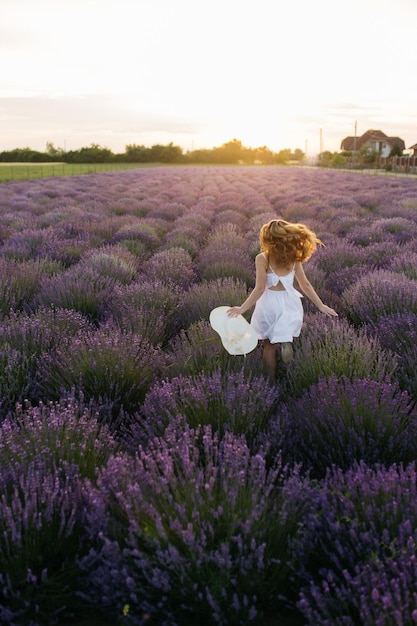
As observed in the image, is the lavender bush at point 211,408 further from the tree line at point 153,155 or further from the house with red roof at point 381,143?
the house with red roof at point 381,143

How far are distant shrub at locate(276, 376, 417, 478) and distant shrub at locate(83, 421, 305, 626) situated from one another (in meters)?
0.53

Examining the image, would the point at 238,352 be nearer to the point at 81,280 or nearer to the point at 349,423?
the point at 349,423

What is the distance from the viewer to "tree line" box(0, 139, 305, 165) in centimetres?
8106

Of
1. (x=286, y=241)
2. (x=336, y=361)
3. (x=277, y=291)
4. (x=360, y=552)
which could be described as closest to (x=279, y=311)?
(x=277, y=291)

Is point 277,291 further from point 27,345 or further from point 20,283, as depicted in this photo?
point 20,283

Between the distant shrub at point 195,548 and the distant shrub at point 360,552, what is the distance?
0.32ft

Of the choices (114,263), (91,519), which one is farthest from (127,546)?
(114,263)

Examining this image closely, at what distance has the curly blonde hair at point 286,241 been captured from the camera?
3455 millimetres

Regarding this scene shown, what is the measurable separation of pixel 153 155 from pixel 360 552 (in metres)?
95.6

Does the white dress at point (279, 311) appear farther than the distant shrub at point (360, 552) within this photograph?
Yes

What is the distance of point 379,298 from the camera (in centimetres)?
437

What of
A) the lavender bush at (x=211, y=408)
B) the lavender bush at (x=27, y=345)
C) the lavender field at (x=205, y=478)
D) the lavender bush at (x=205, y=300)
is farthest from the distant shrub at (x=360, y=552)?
the lavender bush at (x=205, y=300)

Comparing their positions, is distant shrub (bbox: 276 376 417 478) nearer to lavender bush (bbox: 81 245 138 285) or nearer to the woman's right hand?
the woman's right hand

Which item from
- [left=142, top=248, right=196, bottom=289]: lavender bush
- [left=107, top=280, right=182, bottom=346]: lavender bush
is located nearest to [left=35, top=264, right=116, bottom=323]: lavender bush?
[left=107, top=280, right=182, bottom=346]: lavender bush
